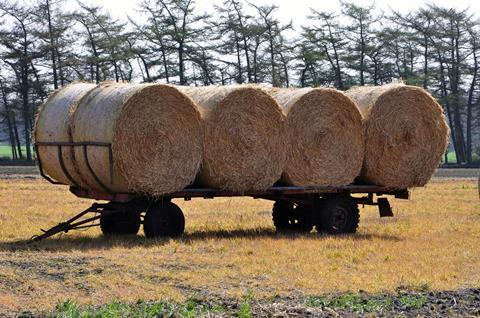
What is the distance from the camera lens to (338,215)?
62.2 feet

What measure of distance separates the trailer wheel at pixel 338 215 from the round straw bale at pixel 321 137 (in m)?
0.40

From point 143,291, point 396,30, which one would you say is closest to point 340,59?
point 396,30

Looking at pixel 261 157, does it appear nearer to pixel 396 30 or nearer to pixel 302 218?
pixel 302 218

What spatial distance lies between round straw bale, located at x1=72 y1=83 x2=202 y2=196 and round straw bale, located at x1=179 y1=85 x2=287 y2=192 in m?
0.36

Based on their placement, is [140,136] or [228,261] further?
[140,136]

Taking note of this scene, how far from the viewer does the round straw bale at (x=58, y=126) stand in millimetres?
17047

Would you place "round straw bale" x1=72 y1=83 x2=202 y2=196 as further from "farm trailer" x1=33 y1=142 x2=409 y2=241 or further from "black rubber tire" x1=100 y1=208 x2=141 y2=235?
"black rubber tire" x1=100 y1=208 x2=141 y2=235

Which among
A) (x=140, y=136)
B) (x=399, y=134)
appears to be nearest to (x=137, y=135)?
(x=140, y=136)

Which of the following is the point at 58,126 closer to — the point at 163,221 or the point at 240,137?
the point at 163,221

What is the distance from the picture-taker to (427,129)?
1953 cm

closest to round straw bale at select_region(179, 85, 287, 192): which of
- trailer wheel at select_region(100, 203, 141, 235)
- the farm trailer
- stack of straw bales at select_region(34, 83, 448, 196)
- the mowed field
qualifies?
stack of straw bales at select_region(34, 83, 448, 196)

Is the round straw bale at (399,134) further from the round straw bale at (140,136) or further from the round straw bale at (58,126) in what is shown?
the round straw bale at (58,126)

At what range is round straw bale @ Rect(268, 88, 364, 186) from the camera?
1825 centimetres

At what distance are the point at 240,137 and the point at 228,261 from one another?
3.72 metres
